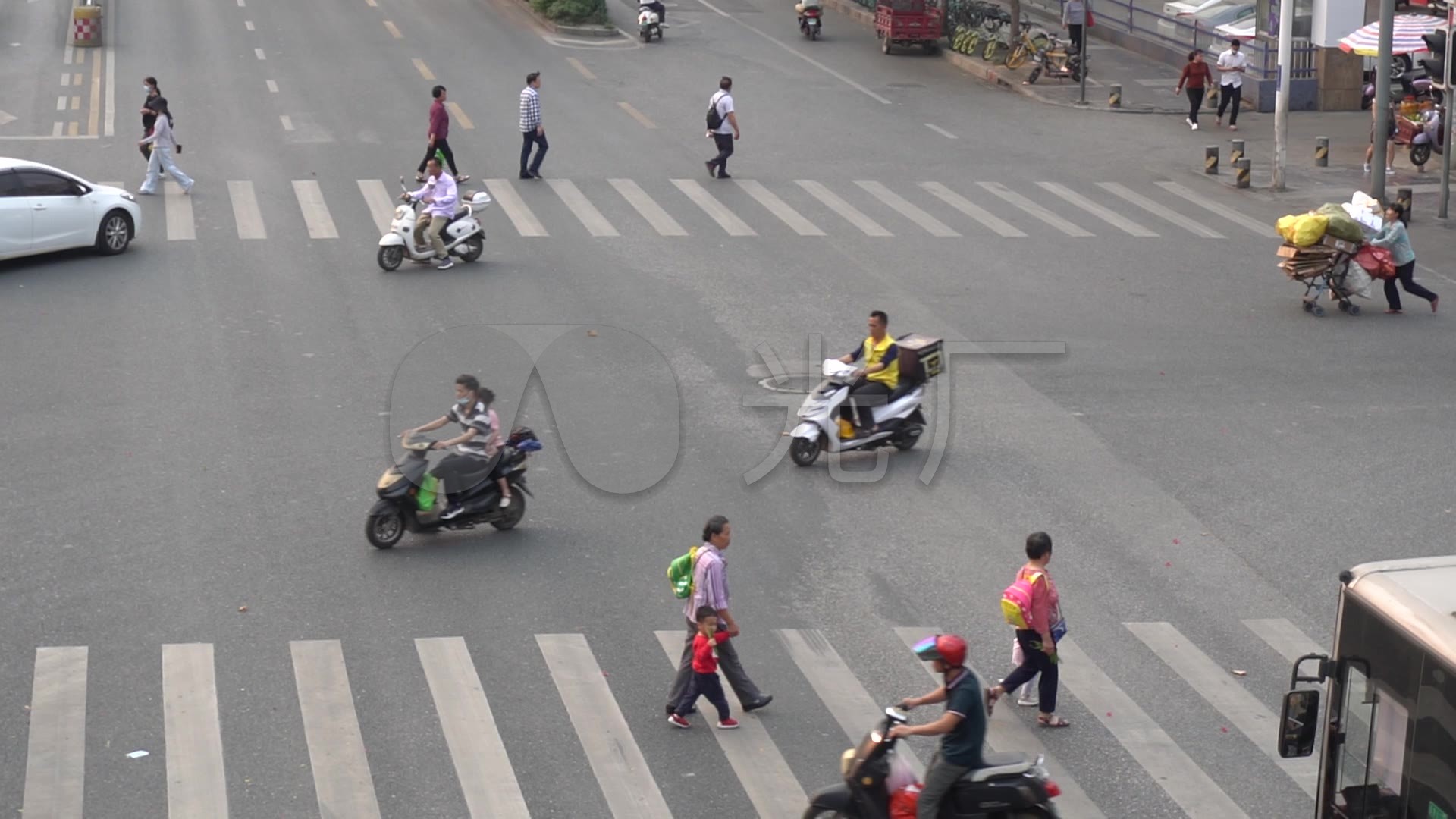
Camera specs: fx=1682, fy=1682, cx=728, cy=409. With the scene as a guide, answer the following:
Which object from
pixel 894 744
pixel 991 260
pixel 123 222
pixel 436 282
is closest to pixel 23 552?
pixel 894 744

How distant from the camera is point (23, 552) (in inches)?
524

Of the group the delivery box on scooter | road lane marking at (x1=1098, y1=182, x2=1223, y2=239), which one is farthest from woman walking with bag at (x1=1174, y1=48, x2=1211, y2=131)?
the delivery box on scooter

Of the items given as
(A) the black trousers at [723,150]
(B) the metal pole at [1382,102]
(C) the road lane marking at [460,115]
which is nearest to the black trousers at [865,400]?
(A) the black trousers at [723,150]

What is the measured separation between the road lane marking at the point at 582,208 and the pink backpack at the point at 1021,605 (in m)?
15.2

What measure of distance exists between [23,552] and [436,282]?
31.2 feet

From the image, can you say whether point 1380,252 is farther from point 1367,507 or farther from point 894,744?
point 894,744

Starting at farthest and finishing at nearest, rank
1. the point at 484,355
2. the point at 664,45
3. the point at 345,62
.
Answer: the point at 664,45 < the point at 345,62 < the point at 484,355

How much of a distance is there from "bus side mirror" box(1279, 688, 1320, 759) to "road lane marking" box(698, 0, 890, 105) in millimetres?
30676

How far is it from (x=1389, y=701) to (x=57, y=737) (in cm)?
775

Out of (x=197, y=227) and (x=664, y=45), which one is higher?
(x=664, y=45)

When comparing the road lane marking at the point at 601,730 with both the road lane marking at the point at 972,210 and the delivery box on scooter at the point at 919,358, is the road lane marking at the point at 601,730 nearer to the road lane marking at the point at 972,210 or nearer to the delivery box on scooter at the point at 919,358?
the delivery box on scooter at the point at 919,358

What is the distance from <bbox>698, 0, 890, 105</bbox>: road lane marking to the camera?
37.8m

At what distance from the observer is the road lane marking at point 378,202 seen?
2555 cm

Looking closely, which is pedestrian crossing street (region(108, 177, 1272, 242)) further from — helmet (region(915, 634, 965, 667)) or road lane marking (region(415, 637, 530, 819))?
helmet (region(915, 634, 965, 667))
